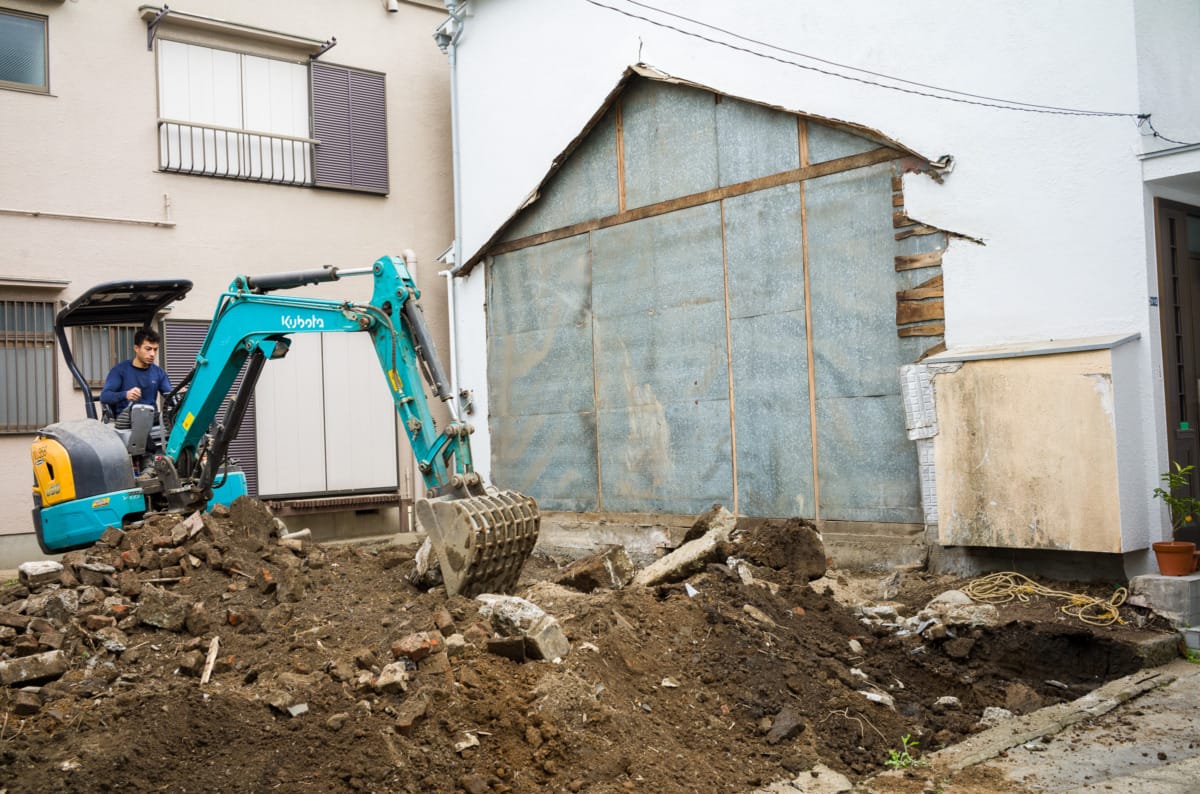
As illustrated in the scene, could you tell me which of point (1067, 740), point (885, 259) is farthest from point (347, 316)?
point (1067, 740)

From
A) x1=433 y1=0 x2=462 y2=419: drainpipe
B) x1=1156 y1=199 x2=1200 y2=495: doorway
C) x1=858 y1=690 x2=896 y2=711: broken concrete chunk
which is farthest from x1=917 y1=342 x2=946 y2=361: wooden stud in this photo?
x1=433 y1=0 x2=462 y2=419: drainpipe

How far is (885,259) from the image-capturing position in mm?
9594

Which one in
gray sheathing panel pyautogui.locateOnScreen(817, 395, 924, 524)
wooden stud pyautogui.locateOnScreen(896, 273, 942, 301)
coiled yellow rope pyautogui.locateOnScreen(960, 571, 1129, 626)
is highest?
wooden stud pyautogui.locateOnScreen(896, 273, 942, 301)

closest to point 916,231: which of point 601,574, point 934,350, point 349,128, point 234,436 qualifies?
point 934,350

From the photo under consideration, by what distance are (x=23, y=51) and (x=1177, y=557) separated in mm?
Result: 12796

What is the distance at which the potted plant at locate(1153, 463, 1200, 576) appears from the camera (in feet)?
24.5

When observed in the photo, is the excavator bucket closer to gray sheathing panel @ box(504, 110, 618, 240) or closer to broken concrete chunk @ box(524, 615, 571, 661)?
broken concrete chunk @ box(524, 615, 571, 661)

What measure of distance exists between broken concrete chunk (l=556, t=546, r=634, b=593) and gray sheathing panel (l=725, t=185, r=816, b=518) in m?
2.88

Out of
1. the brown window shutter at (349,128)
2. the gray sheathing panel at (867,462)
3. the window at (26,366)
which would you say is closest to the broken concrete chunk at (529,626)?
the gray sheathing panel at (867,462)

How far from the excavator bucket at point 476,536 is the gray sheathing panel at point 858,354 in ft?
12.6

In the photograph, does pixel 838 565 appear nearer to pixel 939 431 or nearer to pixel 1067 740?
pixel 939 431

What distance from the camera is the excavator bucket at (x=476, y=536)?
6758 mm

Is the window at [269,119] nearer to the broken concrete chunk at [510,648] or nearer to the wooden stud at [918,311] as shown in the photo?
the wooden stud at [918,311]

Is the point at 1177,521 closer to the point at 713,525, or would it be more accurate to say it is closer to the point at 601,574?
the point at 713,525
